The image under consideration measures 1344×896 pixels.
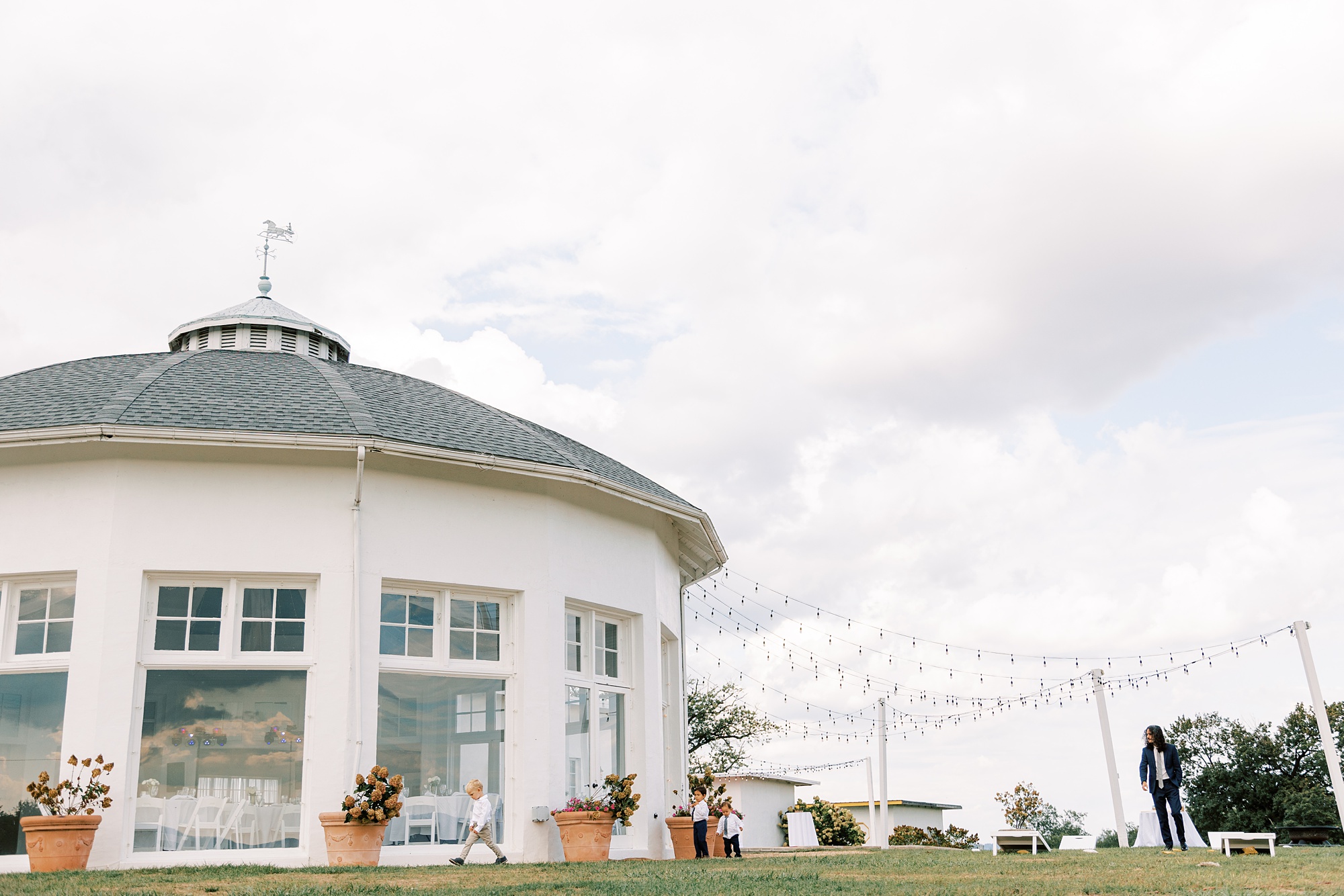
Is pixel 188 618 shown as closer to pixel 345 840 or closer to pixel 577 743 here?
pixel 345 840

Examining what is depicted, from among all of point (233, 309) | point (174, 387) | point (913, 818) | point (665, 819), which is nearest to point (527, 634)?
point (665, 819)

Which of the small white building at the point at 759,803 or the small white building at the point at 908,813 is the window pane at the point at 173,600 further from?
the small white building at the point at 908,813

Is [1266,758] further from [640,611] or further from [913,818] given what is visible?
[640,611]

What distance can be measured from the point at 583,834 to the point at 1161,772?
658cm

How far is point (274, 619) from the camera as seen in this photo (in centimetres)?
1305

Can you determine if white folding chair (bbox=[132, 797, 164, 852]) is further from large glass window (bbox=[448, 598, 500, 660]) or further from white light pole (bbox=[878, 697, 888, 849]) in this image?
white light pole (bbox=[878, 697, 888, 849])

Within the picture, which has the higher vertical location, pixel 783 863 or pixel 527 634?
pixel 527 634

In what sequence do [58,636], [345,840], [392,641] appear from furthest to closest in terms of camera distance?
1. [392,641]
2. [58,636]
3. [345,840]

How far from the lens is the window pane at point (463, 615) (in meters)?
14.0

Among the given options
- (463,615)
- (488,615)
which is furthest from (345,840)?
(488,615)

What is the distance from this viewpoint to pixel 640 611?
16031mm

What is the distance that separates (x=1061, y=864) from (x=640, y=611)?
6.43 m

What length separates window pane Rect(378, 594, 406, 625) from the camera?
13523mm

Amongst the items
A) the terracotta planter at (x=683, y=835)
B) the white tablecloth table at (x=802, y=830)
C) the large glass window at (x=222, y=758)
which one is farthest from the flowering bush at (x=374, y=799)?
the white tablecloth table at (x=802, y=830)
